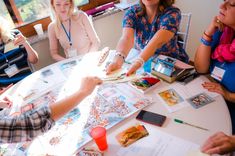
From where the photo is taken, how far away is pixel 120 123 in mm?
1058

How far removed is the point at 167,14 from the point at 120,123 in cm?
89

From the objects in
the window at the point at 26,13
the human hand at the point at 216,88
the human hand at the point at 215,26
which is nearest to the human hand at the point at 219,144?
the human hand at the point at 216,88

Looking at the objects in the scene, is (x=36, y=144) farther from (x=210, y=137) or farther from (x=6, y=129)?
(x=210, y=137)

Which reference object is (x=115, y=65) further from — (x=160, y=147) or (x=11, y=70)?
(x=11, y=70)

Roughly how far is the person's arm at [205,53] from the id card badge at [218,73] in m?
0.08

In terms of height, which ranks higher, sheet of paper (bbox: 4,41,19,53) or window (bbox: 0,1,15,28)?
window (bbox: 0,1,15,28)

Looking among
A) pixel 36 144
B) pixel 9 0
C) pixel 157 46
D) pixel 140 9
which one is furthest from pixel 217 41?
pixel 9 0

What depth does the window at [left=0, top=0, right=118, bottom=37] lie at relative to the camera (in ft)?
6.85

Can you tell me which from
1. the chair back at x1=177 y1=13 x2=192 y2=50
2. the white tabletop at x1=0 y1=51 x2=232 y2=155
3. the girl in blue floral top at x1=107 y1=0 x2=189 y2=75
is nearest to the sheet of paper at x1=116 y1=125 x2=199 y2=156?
the white tabletop at x1=0 y1=51 x2=232 y2=155

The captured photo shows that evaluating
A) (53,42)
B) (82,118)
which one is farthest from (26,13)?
(82,118)

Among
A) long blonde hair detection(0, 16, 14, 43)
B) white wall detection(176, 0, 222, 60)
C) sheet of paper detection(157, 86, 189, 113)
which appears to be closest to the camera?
sheet of paper detection(157, 86, 189, 113)

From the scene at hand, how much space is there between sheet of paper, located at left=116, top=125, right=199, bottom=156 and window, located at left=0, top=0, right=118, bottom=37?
69.9 inches

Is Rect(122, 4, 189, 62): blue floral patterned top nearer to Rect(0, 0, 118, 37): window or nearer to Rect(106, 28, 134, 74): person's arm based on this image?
Rect(106, 28, 134, 74): person's arm

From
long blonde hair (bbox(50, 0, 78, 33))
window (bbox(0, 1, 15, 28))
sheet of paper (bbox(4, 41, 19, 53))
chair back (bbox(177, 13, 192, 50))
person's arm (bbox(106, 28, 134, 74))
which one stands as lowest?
chair back (bbox(177, 13, 192, 50))
